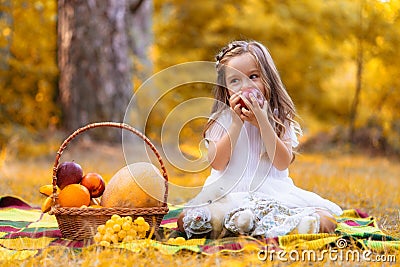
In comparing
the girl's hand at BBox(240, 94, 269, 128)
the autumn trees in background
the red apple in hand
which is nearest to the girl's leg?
the girl's hand at BBox(240, 94, 269, 128)

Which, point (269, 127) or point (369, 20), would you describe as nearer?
point (269, 127)

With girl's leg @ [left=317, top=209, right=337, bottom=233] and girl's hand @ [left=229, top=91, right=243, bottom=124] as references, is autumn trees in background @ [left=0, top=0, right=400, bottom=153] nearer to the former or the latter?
girl's hand @ [left=229, top=91, right=243, bottom=124]

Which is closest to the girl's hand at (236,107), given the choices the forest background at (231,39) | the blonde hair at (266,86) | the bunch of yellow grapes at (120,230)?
the blonde hair at (266,86)

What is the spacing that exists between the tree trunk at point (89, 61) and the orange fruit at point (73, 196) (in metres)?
4.18

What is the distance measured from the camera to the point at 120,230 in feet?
7.73

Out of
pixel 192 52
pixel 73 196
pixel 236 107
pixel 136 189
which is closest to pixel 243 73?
pixel 236 107

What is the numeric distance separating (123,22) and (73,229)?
16.0 feet

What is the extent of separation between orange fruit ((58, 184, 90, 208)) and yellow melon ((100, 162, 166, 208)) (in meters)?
0.09

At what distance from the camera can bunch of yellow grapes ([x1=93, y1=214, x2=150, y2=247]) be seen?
2.33 metres

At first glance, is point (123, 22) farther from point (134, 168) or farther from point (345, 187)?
point (134, 168)

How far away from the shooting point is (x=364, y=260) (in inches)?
85.3

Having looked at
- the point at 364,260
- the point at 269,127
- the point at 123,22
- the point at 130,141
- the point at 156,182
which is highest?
the point at 123,22

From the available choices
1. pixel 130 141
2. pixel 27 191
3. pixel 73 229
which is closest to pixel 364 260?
pixel 73 229

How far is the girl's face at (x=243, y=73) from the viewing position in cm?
285
